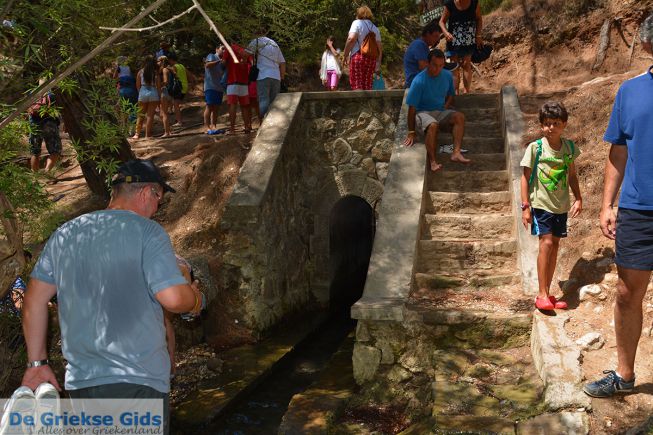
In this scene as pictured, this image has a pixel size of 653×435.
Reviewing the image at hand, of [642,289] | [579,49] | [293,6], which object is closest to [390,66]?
[579,49]

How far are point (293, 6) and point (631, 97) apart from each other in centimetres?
344

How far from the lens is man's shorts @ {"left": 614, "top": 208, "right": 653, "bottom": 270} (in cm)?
346

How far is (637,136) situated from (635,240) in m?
0.59

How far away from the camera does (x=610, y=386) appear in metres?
3.79

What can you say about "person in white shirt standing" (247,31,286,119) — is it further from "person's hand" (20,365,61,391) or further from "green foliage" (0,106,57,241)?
"person's hand" (20,365,61,391)

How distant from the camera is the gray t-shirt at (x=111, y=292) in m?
2.66

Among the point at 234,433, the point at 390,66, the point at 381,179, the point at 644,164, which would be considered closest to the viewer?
the point at 644,164

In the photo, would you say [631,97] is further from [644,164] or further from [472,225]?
[472,225]

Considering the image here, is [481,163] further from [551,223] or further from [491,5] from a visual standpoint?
[491,5]

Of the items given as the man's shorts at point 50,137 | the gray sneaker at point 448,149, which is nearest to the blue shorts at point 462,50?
the gray sneaker at point 448,149

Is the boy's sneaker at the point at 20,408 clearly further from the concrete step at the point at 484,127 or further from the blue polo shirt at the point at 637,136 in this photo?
the concrete step at the point at 484,127

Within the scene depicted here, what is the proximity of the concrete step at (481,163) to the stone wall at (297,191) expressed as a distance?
193 centimetres

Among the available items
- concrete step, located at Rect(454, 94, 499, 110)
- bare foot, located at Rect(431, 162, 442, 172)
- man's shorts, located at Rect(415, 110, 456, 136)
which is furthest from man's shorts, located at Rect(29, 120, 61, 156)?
concrete step, located at Rect(454, 94, 499, 110)

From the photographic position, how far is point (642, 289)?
3525 mm
